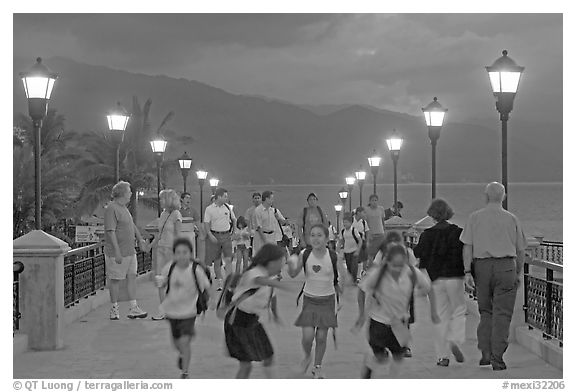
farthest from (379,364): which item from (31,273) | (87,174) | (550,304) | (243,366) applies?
(87,174)

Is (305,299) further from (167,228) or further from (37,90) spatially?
(37,90)

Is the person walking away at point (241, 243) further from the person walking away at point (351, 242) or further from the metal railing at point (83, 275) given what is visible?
the metal railing at point (83, 275)

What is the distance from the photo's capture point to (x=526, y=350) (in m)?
9.45

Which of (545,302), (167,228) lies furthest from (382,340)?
(167,228)

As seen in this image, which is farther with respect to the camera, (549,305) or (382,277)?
(549,305)

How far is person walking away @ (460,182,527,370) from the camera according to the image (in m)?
8.38

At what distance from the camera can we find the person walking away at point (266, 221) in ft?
50.8

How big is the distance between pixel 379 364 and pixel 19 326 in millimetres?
4506

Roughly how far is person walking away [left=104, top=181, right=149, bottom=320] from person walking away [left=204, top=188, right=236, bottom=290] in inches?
103

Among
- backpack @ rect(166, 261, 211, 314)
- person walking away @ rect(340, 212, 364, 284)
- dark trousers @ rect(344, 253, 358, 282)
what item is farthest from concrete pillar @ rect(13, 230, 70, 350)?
dark trousers @ rect(344, 253, 358, 282)

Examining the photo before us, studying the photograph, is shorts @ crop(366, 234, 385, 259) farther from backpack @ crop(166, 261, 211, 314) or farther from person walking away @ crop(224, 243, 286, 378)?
person walking away @ crop(224, 243, 286, 378)

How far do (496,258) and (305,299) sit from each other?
198 cm

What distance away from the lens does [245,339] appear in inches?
271

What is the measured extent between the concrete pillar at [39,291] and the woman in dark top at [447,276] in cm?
407
